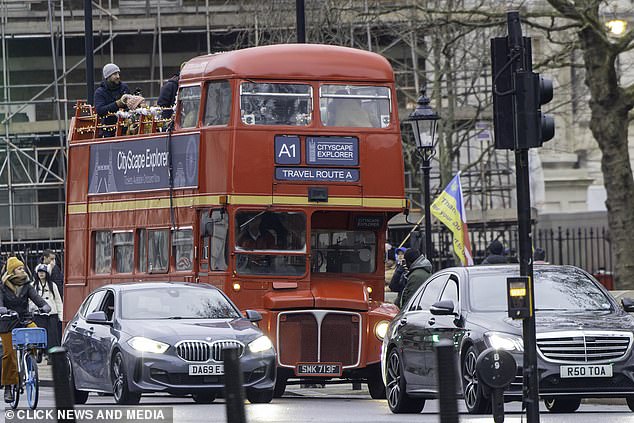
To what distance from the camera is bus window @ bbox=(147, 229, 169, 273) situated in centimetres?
2581

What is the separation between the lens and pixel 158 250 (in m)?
26.1

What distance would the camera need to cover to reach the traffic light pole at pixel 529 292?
14516mm

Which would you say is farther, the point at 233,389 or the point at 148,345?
the point at 148,345

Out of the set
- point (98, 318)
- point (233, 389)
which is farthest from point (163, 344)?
point (233, 389)

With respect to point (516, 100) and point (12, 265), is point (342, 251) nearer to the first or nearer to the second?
point (12, 265)

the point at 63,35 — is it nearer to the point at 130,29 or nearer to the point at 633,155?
the point at 130,29

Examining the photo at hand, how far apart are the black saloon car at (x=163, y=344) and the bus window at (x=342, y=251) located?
363cm

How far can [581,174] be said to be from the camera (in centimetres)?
5741

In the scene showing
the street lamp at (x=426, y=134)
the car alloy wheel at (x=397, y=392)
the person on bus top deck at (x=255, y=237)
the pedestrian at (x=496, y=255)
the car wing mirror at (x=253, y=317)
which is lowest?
the car alloy wheel at (x=397, y=392)

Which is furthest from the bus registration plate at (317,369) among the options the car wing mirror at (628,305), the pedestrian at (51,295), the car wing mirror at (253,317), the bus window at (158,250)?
the pedestrian at (51,295)

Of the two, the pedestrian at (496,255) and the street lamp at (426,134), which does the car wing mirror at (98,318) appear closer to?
the pedestrian at (496,255)

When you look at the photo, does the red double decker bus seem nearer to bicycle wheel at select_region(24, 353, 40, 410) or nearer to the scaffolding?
bicycle wheel at select_region(24, 353, 40, 410)

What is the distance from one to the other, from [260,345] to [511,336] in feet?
11.3

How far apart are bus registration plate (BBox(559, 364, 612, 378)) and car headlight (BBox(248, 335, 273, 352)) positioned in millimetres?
3809
